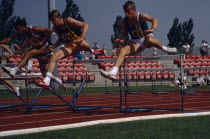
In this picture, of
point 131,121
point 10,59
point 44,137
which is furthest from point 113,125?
point 10,59

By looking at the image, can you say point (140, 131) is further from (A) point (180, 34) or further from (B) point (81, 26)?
(A) point (180, 34)

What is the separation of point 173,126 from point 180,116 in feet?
4.67

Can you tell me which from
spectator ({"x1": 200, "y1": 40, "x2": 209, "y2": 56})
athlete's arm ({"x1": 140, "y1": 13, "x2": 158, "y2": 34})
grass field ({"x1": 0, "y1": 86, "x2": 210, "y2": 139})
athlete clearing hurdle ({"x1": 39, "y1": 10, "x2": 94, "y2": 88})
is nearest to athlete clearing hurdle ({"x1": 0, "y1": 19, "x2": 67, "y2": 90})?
athlete clearing hurdle ({"x1": 39, "y1": 10, "x2": 94, "y2": 88})

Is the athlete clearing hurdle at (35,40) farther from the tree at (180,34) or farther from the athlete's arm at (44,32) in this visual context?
the tree at (180,34)

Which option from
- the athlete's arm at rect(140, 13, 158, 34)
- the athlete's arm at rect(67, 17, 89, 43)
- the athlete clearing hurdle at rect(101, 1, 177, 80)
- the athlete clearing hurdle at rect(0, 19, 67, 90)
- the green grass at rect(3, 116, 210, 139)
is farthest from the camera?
the athlete clearing hurdle at rect(0, 19, 67, 90)

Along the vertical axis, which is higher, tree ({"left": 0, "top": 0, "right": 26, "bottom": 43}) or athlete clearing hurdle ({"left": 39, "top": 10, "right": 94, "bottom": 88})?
tree ({"left": 0, "top": 0, "right": 26, "bottom": 43})

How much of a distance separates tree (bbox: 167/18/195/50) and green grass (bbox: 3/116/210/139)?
50077 mm

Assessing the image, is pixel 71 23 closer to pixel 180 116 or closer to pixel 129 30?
pixel 129 30

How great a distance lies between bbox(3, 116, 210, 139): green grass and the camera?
5383mm

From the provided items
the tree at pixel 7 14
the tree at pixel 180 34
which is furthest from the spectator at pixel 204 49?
the tree at pixel 7 14

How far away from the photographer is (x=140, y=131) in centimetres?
579

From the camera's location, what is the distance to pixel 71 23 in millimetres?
8719

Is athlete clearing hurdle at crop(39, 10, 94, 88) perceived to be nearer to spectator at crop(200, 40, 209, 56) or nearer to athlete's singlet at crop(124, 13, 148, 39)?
athlete's singlet at crop(124, 13, 148, 39)

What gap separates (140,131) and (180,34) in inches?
2101
